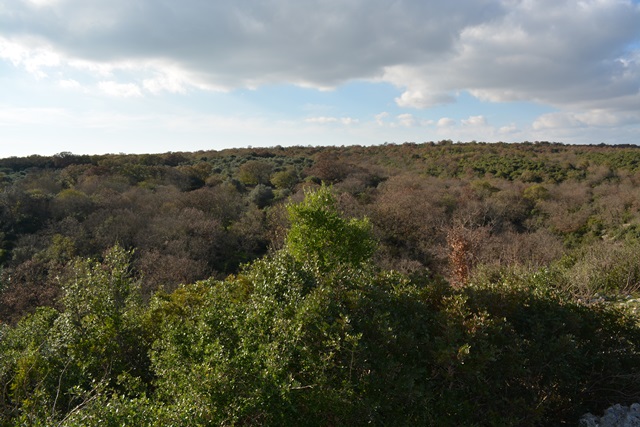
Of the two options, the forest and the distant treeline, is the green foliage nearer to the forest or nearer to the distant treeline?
the forest

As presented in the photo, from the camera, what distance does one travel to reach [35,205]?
2339cm

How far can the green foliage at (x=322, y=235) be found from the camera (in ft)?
33.0

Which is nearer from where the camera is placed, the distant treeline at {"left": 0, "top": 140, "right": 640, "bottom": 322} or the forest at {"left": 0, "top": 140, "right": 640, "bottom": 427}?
the forest at {"left": 0, "top": 140, "right": 640, "bottom": 427}

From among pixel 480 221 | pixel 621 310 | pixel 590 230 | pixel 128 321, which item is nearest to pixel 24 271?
pixel 128 321

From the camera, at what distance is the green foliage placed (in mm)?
10070

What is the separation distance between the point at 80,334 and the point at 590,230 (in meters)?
27.8

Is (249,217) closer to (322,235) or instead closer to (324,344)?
(322,235)

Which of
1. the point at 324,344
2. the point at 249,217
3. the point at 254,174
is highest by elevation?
the point at 254,174

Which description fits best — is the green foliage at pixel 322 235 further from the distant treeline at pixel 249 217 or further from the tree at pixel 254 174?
the tree at pixel 254 174

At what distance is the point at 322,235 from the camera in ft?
33.5

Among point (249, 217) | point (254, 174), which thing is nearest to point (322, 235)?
point (249, 217)

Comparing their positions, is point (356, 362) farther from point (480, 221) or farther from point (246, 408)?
point (480, 221)

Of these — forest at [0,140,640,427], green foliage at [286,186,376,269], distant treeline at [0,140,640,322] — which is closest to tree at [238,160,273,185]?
distant treeline at [0,140,640,322]

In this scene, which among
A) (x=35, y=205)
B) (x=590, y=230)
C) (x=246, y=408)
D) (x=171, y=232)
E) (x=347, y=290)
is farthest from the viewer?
(x=590, y=230)
